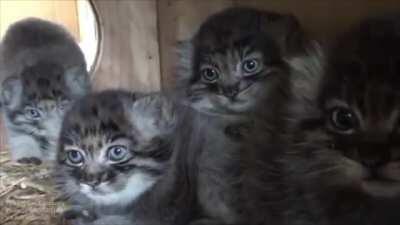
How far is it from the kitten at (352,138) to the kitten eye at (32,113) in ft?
2.54

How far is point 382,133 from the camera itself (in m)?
0.73

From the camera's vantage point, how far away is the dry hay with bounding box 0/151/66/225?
1151 millimetres

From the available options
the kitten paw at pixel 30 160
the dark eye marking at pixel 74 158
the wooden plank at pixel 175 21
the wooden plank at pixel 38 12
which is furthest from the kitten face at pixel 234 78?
the wooden plank at pixel 38 12

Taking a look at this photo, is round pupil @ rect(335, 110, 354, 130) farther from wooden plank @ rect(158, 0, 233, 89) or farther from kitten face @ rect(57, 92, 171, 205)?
wooden plank @ rect(158, 0, 233, 89)

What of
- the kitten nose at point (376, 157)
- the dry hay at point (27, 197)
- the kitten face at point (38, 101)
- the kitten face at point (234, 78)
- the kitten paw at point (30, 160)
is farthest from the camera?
the kitten paw at point (30, 160)

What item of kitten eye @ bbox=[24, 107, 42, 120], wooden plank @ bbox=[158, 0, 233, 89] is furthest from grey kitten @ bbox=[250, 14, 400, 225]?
kitten eye @ bbox=[24, 107, 42, 120]

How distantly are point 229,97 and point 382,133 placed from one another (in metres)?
0.34

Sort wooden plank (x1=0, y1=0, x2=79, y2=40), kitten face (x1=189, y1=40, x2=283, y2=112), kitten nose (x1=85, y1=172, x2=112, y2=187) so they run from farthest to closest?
wooden plank (x1=0, y1=0, x2=79, y2=40) < kitten face (x1=189, y1=40, x2=283, y2=112) < kitten nose (x1=85, y1=172, x2=112, y2=187)

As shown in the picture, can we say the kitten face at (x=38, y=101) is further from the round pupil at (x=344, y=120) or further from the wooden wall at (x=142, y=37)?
the round pupil at (x=344, y=120)

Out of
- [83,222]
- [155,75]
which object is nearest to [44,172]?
[155,75]

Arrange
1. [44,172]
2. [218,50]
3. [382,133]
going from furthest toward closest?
[44,172]
[218,50]
[382,133]

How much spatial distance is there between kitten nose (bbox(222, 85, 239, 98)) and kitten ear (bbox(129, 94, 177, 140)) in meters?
0.09

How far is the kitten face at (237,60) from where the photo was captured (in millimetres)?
1024

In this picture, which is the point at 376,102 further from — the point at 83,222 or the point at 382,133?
the point at 83,222
